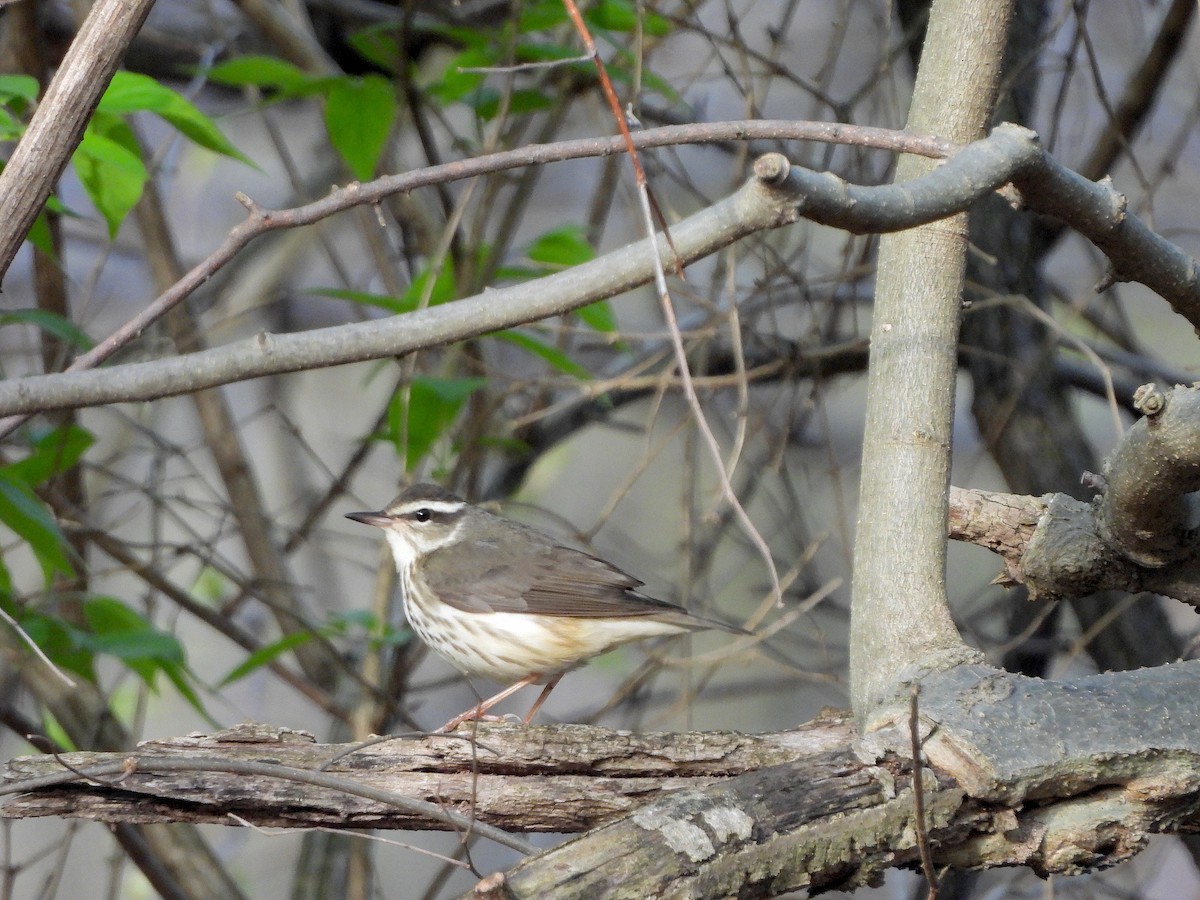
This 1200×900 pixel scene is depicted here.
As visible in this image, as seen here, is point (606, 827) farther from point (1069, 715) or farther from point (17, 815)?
point (17, 815)

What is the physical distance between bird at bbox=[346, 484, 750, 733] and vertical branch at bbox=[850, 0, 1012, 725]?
108 centimetres

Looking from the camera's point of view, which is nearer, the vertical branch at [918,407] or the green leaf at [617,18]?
the vertical branch at [918,407]

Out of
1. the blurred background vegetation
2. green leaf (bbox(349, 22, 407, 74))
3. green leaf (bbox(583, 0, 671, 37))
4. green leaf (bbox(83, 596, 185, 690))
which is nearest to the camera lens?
green leaf (bbox(83, 596, 185, 690))

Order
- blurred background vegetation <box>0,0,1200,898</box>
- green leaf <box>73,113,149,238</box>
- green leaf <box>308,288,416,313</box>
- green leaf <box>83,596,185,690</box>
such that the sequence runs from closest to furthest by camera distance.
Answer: green leaf <box>73,113,149,238</box>
green leaf <box>83,596,185,690</box>
green leaf <box>308,288,416,313</box>
blurred background vegetation <box>0,0,1200,898</box>

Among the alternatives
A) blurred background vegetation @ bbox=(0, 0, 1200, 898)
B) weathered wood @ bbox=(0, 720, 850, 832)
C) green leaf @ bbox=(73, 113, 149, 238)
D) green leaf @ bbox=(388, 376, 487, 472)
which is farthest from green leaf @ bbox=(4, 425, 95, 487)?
weathered wood @ bbox=(0, 720, 850, 832)

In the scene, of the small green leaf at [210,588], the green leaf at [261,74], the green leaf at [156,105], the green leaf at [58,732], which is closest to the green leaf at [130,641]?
the green leaf at [58,732]

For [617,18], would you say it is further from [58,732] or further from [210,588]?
[210,588]

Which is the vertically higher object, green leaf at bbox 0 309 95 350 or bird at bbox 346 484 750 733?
green leaf at bbox 0 309 95 350

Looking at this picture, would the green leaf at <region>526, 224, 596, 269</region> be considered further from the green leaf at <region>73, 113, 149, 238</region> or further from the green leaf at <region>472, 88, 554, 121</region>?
the green leaf at <region>73, 113, 149, 238</region>

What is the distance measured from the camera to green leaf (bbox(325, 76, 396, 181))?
3.44 metres

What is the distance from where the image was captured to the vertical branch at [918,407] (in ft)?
7.23

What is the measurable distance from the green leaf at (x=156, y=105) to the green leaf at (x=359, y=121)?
2.27 ft

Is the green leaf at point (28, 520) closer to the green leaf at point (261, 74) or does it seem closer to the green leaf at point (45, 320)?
the green leaf at point (45, 320)

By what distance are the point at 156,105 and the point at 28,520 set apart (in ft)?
2.99
